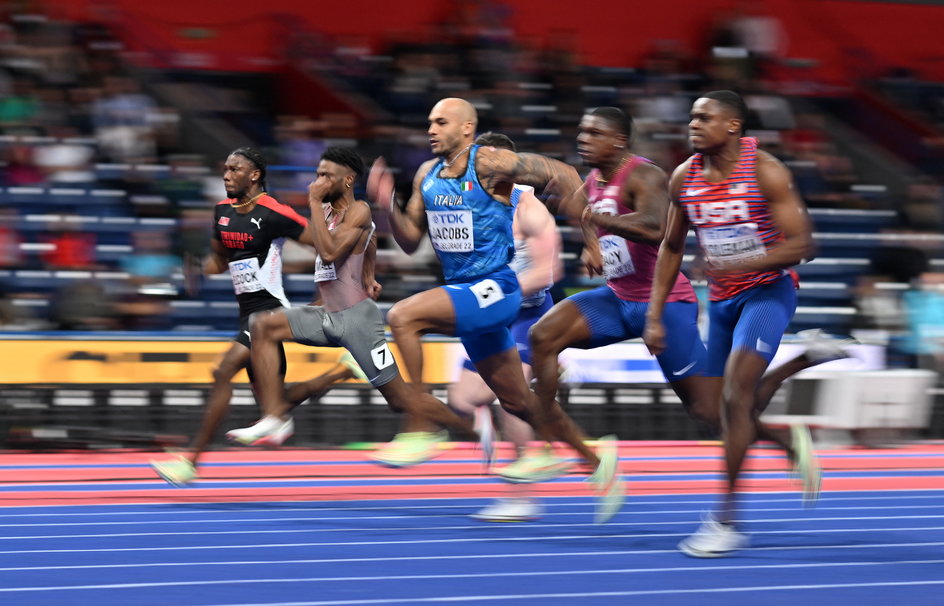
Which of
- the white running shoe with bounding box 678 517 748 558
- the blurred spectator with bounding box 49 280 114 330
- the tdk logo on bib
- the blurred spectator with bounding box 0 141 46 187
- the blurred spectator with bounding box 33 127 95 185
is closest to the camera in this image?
the white running shoe with bounding box 678 517 748 558

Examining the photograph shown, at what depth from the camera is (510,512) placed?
295 inches

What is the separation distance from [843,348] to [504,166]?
6.27 ft

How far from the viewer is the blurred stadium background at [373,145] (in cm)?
1221

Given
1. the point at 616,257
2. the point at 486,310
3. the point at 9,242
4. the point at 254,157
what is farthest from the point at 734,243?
the point at 9,242

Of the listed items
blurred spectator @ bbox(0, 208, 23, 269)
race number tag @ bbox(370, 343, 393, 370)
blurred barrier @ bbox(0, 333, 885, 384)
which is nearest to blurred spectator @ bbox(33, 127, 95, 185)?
blurred spectator @ bbox(0, 208, 23, 269)

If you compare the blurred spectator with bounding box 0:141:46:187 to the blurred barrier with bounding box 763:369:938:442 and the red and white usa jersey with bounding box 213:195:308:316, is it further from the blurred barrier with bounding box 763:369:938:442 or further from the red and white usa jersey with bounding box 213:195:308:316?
the blurred barrier with bounding box 763:369:938:442

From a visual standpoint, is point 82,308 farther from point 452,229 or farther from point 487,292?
point 487,292

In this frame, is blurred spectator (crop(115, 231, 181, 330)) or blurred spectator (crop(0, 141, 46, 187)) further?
blurred spectator (crop(0, 141, 46, 187))

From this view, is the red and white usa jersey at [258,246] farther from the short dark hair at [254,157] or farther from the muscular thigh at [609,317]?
the muscular thigh at [609,317]

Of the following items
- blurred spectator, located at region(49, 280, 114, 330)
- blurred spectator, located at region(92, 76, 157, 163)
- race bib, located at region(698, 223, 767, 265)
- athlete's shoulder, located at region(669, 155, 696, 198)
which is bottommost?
blurred spectator, located at region(49, 280, 114, 330)

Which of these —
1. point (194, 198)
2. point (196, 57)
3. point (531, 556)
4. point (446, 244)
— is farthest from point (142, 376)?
point (196, 57)

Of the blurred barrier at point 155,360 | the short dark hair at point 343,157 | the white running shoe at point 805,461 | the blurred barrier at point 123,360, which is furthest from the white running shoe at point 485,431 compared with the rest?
the blurred barrier at point 123,360

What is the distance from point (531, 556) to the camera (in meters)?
6.32

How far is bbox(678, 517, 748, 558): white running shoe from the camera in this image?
623cm
